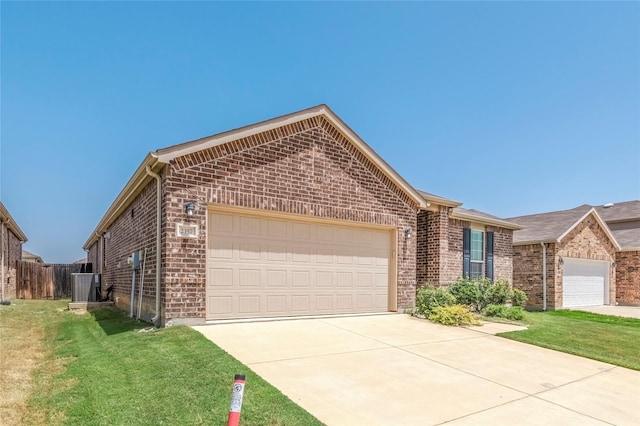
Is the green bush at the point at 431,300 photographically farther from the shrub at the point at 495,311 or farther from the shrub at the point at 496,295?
the shrub at the point at 496,295

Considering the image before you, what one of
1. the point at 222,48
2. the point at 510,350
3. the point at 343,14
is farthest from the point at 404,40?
the point at 510,350

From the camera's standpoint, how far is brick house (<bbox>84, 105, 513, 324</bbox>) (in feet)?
25.0

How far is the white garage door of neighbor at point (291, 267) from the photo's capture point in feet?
26.7

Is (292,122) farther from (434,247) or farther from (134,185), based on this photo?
(434,247)

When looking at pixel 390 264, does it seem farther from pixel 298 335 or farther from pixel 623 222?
pixel 623 222

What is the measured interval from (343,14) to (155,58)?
6460 mm

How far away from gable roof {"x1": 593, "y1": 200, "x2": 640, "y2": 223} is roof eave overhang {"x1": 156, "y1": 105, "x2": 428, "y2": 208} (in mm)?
19285

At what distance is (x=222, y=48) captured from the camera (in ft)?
43.5

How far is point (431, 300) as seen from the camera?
1086 centimetres

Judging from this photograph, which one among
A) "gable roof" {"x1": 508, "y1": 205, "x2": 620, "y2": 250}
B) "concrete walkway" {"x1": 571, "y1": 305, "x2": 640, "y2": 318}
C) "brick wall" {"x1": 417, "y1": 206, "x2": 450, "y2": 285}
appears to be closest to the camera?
"brick wall" {"x1": 417, "y1": 206, "x2": 450, "y2": 285}

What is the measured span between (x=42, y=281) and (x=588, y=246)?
93.9 feet

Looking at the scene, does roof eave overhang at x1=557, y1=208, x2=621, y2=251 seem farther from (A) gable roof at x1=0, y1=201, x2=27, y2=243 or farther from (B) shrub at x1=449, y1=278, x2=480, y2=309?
(A) gable roof at x1=0, y1=201, x2=27, y2=243

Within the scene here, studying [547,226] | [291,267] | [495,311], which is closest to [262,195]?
[291,267]

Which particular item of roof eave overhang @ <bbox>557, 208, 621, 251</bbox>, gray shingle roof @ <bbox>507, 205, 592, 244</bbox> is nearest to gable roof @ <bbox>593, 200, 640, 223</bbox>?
roof eave overhang @ <bbox>557, 208, 621, 251</bbox>
